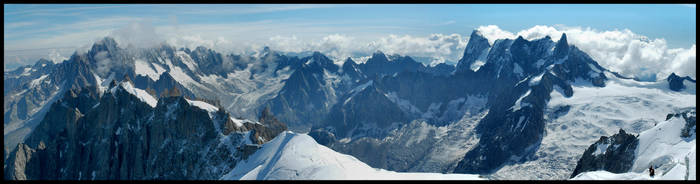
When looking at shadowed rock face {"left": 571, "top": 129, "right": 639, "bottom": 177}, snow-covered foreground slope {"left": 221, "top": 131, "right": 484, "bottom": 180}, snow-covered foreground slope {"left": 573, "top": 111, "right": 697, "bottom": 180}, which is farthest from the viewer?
shadowed rock face {"left": 571, "top": 129, "right": 639, "bottom": 177}

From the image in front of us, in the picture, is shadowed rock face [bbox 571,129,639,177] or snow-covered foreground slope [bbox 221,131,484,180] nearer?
snow-covered foreground slope [bbox 221,131,484,180]

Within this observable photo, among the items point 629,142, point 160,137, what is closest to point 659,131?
point 629,142

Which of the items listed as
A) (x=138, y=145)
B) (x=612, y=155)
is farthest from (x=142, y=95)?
(x=612, y=155)

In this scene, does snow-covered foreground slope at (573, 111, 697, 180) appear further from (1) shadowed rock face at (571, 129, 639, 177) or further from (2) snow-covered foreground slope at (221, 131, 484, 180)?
(2) snow-covered foreground slope at (221, 131, 484, 180)

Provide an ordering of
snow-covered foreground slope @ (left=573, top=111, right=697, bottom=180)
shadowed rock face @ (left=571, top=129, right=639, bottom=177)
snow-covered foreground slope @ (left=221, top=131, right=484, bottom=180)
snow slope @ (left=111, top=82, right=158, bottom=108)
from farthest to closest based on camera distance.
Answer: snow slope @ (left=111, top=82, right=158, bottom=108)
shadowed rock face @ (left=571, top=129, right=639, bottom=177)
snow-covered foreground slope @ (left=573, top=111, right=697, bottom=180)
snow-covered foreground slope @ (left=221, top=131, right=484, bottom=180)

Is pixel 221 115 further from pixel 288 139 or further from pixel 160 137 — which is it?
pixel 288 139

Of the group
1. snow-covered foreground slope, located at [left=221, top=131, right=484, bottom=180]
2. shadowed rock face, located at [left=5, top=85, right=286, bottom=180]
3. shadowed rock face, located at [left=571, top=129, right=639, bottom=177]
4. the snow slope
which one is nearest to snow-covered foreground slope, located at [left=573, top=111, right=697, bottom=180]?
shadowed rock face, located at [left=571, top=129, right=639, bottom=177]

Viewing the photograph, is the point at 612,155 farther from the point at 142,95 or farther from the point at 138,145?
the point at 142,95
